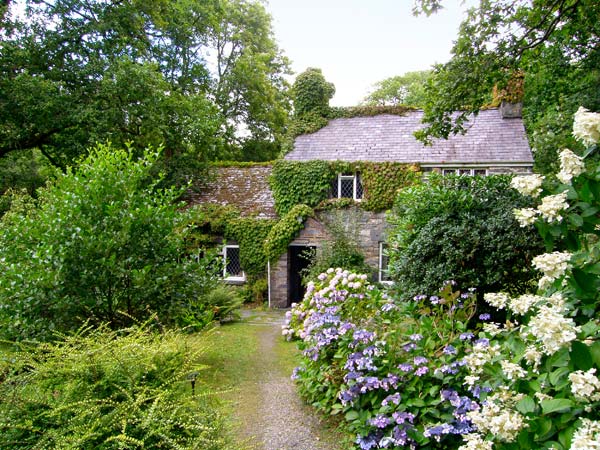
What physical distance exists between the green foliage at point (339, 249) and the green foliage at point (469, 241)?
676 cm

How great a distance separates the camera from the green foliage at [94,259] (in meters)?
5.88

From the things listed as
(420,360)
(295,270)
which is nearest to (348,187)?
(295,270)

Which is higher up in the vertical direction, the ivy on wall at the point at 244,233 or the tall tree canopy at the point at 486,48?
the tall tree canopy at the point at 486,48

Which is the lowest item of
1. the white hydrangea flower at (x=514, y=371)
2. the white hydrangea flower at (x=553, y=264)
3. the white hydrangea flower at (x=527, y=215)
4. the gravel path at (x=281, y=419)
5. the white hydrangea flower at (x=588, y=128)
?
the gravel path at (x=281, y=419)

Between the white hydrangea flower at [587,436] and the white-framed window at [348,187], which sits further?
the white-framed window at [348,187]

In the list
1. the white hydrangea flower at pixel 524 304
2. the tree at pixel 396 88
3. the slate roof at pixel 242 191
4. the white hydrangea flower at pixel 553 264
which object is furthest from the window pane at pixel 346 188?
the tree at pixel 396 88

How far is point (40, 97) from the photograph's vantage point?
1291cm

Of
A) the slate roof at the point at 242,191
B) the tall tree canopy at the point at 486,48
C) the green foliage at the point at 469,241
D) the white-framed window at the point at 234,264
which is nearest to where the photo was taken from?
the green foliage at the point at 469,241

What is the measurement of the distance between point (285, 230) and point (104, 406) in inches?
478

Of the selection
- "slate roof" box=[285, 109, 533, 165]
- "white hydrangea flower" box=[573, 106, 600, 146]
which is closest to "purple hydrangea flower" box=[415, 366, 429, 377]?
"white hydrangea flower" box=[573, 106, 600, 146]

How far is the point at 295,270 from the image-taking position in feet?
52.6

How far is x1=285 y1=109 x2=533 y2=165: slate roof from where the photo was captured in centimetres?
1469

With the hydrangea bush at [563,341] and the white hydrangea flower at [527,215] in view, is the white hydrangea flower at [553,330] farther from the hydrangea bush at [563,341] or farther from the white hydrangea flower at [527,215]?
the white hydrangea flower at [527,215]

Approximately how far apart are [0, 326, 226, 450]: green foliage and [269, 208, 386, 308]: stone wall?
1151 centimetres
